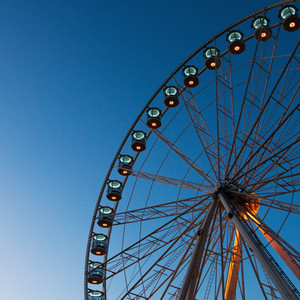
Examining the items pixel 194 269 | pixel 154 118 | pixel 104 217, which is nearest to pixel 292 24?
pixel 154 118

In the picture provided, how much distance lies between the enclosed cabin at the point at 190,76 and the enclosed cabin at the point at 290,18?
390 cm

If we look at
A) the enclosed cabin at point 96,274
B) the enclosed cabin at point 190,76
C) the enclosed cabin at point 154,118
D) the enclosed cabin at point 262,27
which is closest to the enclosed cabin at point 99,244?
the enclosed cabin at point 96,274

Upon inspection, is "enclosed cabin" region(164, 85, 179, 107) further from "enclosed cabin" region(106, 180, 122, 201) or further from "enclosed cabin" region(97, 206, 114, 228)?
"enclosed cabin" region(97, 206, 114, 228)

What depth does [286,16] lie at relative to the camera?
13695mm

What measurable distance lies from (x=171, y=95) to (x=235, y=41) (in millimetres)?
3215

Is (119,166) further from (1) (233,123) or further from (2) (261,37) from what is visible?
(2) (261,37)

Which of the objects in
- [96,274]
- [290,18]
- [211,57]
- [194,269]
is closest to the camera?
[194,269]

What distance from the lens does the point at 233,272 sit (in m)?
14.2

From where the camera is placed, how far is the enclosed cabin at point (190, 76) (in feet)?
53.6

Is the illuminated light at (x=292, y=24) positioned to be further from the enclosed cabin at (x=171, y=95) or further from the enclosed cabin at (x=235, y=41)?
the enclosed cabin at (x=171, y=95)

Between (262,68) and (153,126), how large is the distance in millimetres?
4658

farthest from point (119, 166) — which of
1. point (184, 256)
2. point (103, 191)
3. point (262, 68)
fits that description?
point (262, 68)

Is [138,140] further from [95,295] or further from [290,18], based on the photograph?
[290,18]

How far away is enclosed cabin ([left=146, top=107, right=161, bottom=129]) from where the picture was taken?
648 inches
